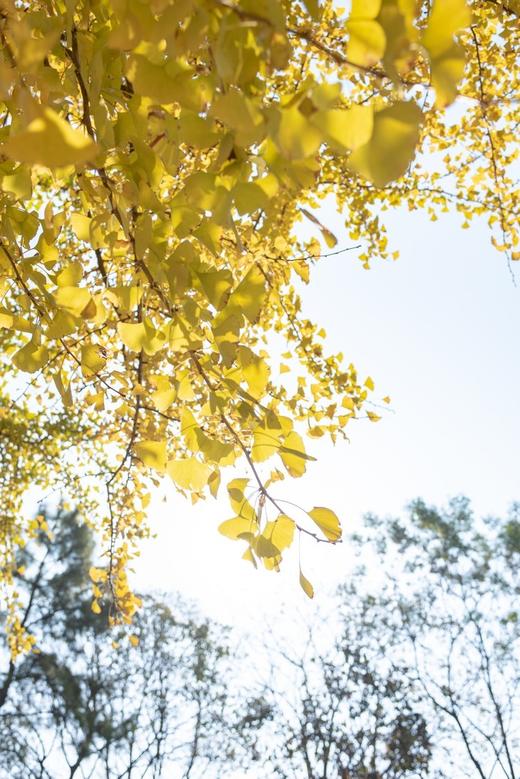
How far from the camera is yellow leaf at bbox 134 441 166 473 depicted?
0.88 m

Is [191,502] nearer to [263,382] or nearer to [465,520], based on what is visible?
[263,382]

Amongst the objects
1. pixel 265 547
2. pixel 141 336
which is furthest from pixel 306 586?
pixel 141 336

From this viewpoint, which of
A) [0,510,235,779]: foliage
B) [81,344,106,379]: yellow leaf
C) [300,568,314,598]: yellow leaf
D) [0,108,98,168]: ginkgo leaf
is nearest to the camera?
[0,108,98,168]: ginkgo leaf

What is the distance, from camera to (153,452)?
0.88 metres

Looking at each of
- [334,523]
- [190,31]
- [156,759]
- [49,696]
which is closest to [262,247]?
[334,523]

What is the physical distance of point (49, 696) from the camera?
11.9 meters

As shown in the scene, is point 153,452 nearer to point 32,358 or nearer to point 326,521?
point 32,358

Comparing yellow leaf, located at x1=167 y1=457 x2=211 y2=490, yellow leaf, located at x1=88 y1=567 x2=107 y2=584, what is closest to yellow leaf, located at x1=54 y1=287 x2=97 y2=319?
yellow leaf, located at x1=167 y1=457 x2=211 y2=490

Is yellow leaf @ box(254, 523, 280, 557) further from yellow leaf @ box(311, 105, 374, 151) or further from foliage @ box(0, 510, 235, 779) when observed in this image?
foliage @ box(0, 510, 235, 779)

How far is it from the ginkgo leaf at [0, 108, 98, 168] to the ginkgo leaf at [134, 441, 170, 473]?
24.0 inches

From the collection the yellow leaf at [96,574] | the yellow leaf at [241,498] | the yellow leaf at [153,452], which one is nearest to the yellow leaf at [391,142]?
the yellow leaf at [241,498]

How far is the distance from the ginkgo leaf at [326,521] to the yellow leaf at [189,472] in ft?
0.61

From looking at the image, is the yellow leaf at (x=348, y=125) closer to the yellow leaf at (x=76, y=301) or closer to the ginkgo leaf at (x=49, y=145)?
the ginkgo leaf at (x=49, y=145)

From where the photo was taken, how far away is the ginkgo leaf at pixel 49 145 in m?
0.29
